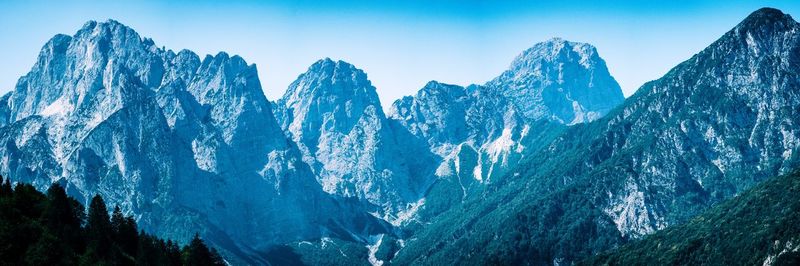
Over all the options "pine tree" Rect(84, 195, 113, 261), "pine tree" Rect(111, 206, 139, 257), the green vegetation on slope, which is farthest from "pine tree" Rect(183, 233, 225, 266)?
"pine tree" Rect(84, 195, 113, 261)

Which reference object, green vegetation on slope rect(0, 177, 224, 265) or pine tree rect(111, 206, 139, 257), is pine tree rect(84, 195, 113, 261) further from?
pine tree rect(111, 206, 139, 257)

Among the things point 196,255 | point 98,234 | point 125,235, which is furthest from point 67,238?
point 196,255

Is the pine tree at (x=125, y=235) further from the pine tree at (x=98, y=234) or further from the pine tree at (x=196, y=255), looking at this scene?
the pine tree at (x=196, y=255)

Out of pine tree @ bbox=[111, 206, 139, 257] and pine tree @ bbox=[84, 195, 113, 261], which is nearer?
pine tree @ bbox=[84, 195, 113, 261]

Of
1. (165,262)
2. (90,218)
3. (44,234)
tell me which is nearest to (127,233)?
(90,218)

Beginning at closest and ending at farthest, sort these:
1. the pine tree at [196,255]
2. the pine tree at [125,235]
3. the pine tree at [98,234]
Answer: the pine tree at [98,234]
the pine tree at [196,255]
the pine tree at [125,235]

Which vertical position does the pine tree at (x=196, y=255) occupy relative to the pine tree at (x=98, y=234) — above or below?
below

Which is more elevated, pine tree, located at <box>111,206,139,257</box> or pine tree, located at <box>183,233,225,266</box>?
pine tree, located at <box>111,206,139,257</box>

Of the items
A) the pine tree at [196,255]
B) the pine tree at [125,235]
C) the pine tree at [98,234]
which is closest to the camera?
the pine tree at [98,234]

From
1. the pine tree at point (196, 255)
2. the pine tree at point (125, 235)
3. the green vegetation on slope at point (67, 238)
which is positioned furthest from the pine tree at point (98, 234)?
the pine tree at point (196, 255)

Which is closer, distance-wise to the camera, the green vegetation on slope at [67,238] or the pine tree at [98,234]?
the green vegetation on slope at [67,238]

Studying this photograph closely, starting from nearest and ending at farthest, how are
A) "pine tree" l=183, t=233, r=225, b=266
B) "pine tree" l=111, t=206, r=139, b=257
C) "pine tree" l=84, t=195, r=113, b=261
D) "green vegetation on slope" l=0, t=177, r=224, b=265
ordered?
1. "green vegetation on slope" l=0, t=177, r=224, b=265
2. "pine tree" l=84, t=195, r=113, b=261
3. "pine tree" l=183, t=233, r=225, b=266
4. "pine tree" l=111, t=206, r=139, b=257
